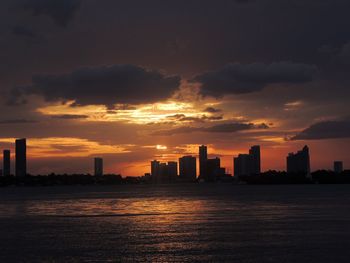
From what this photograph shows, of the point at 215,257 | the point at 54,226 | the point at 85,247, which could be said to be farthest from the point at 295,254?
the point at 54,226

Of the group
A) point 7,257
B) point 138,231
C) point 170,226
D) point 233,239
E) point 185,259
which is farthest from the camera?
point 170,226

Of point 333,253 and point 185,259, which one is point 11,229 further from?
point 333,253

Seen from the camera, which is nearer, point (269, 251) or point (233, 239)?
point (269, 251)

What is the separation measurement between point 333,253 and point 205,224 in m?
33.6

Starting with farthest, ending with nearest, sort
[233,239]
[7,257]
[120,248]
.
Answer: [233,239], [120,248], [7,257]

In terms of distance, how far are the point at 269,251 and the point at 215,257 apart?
610cm

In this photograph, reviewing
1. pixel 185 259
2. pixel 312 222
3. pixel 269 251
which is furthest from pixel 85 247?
pixel 312 222

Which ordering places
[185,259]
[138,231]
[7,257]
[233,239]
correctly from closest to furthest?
[185,259] → [7,257] → [233,239] → [138,231]

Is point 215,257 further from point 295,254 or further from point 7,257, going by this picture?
point 7,257

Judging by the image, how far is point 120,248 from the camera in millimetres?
57906

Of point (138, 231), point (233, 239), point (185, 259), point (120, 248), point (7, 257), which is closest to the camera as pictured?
point (185, 259)

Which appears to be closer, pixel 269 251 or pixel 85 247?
pixel 269 251

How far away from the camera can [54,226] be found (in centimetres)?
8575

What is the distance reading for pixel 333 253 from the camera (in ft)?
173
